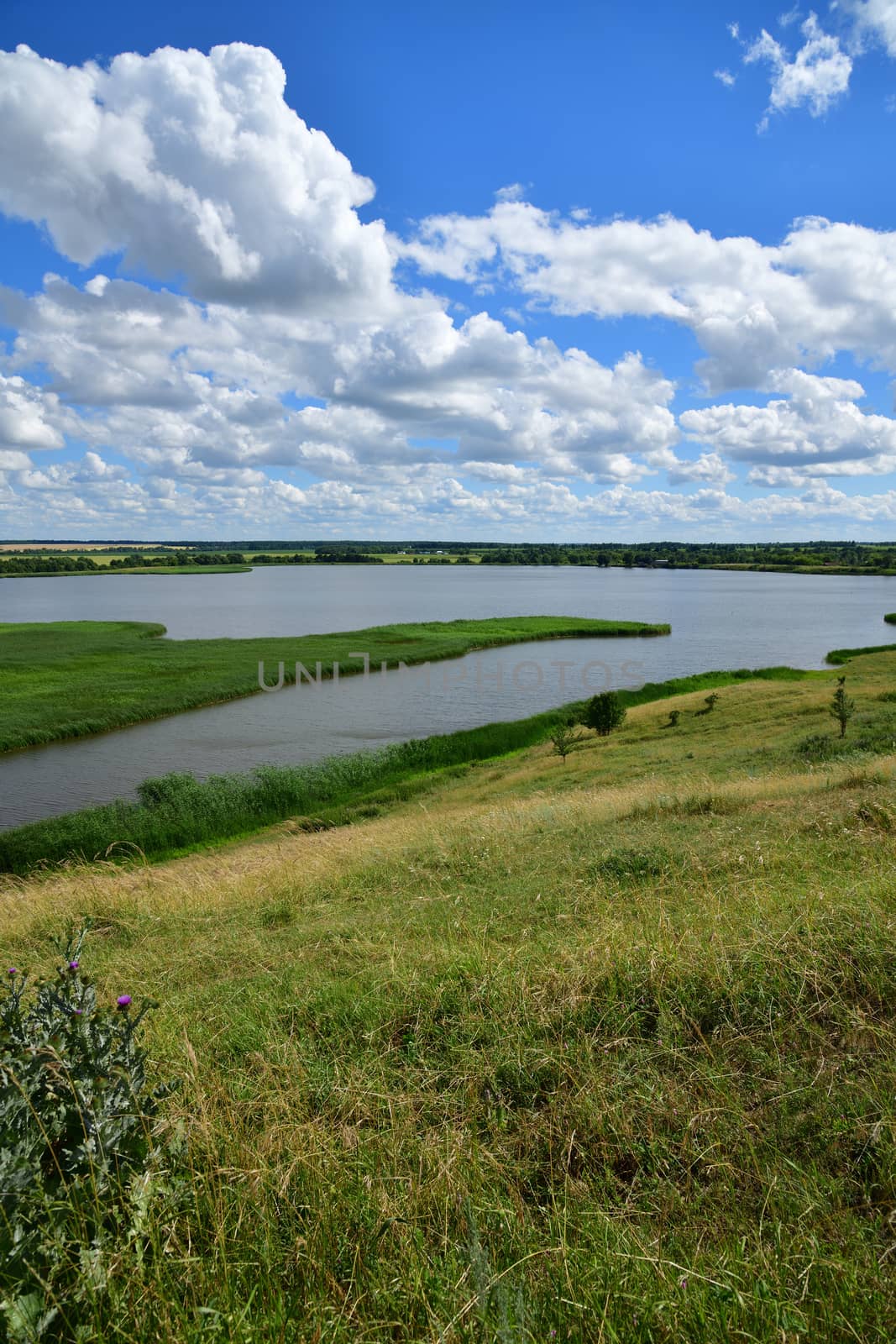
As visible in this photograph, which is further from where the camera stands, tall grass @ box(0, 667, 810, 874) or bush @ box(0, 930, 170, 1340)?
tall grass @ box(0, 667, 810, 874)

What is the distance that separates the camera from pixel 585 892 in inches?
295

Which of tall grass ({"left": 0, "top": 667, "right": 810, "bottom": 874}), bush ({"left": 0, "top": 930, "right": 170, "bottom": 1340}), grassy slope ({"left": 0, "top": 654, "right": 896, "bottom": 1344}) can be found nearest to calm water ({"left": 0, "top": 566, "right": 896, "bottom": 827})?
tall grass ({"left": 0, "top": 667, "right": 810, "bottom": 874})

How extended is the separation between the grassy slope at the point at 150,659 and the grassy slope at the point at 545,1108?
33329mm

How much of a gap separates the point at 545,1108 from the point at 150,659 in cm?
5846

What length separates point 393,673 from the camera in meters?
54.9

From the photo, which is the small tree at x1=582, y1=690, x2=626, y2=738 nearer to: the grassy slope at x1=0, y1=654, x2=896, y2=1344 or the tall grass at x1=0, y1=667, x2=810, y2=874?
the tall grass at x1=0, y1=667, x2=810, y2=874

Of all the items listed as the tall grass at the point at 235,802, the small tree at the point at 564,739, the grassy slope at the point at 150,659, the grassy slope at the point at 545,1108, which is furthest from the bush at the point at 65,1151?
the grassy slope at the point at 150,659

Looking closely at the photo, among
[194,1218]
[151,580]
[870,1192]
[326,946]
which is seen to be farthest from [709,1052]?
[151,580]

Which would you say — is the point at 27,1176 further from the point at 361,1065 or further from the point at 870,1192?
the point at 870,1192

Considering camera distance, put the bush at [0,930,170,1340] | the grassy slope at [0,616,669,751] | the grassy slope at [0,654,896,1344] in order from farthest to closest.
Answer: the grassy slope at [0,616,669,751], the grassy slope at [0,654,896,1344], the bush at [0,930,170,1340]

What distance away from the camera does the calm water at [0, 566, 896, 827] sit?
1243 inches

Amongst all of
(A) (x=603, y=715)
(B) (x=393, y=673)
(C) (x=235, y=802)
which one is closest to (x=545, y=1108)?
(C) (x=235, y=802)

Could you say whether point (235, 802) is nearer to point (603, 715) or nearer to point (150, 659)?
point (603, 715)

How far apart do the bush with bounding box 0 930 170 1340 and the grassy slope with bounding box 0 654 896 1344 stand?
16 cm
